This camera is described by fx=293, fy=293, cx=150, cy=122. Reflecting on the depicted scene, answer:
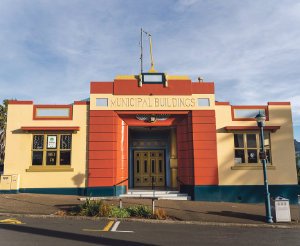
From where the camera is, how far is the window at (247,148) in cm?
1634

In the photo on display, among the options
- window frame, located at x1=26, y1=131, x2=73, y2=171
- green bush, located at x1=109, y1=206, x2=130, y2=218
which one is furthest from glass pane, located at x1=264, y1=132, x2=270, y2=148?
window frame, located at x1=26, y1=131, x2=73, y2=171

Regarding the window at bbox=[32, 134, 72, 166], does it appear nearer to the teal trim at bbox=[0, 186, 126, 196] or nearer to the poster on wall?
the poster on wall

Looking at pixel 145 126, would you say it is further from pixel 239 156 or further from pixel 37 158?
pixel 37 158

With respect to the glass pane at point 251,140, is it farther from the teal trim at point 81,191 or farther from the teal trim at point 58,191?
the teal trim at point 58,191

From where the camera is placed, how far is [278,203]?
10883 millimetres

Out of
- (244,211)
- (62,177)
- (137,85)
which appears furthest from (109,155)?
(244,211)

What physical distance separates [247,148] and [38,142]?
11587mm

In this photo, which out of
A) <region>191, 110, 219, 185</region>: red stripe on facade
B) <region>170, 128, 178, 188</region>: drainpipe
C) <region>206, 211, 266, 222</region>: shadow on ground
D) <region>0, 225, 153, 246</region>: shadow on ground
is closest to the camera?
<region>0, 225, 153, 246</region>: shadow on ground

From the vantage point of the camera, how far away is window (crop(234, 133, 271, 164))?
16.3 m

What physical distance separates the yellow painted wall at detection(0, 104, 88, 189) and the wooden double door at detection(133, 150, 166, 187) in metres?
4.22

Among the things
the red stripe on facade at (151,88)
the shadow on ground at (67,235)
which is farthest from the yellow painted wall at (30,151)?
the shadow on ground at (67,235)

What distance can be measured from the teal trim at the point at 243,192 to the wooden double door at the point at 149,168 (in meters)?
3.30

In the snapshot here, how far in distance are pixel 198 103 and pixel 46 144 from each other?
28.7ft

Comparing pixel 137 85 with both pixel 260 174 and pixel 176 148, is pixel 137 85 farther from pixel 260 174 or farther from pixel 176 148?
pixel 260 174
